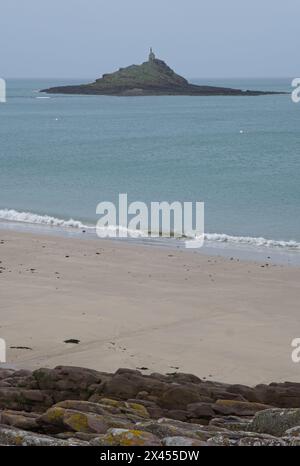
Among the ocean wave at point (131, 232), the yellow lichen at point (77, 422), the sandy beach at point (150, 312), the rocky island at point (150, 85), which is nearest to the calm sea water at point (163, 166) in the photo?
the ocean wave at point (131, 232)

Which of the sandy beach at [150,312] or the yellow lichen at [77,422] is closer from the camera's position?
the yellow lichen at [77,422]

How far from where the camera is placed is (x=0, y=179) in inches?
1713

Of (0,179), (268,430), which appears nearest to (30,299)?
(268,430)

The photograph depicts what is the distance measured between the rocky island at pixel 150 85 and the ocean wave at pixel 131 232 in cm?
14312

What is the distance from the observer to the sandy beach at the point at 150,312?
40.6ft

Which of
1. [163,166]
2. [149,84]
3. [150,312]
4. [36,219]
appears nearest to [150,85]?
[149,84]

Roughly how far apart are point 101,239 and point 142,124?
2678 inches

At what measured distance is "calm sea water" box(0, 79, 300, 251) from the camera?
3192 cm

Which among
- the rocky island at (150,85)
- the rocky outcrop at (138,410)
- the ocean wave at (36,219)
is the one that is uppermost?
the rocky island at (150,85)

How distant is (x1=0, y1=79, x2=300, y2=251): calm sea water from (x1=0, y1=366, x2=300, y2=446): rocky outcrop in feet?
52.2

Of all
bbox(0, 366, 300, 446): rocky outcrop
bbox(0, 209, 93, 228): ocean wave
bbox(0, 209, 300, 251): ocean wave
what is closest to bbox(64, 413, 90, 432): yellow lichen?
bbox(0, 366, 300, 446): rocky outcrop

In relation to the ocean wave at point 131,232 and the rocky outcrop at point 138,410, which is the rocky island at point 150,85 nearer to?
the ocean wave at point 131,232

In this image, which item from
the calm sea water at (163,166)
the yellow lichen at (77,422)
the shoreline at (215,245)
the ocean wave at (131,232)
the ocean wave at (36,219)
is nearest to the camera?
the yellow lichen at (77,422)

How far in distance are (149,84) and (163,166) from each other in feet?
414
